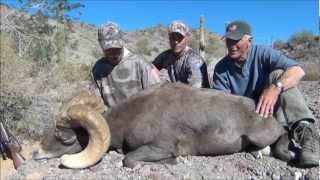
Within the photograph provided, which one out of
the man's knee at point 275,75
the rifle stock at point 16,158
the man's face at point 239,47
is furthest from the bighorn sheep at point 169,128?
the rifle stock at point 16,158

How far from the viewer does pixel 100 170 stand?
672cm

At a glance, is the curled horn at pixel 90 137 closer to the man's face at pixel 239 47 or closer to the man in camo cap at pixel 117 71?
the man in camo cap at pixel 117 71

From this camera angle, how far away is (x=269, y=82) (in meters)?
7.02

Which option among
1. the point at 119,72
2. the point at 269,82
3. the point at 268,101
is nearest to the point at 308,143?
the point at 268,101

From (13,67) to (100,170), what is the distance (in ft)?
33.1

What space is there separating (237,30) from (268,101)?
37.7 inches

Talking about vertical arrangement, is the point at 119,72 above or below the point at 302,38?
below

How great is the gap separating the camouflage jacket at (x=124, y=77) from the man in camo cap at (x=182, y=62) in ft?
1.48

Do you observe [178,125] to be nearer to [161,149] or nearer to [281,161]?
[161,149]

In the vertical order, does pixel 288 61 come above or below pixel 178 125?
above

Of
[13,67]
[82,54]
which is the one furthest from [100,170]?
[82,54]

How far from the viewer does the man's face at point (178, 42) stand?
27.5 ft

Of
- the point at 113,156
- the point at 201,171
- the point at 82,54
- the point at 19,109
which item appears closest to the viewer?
the point at 201,171

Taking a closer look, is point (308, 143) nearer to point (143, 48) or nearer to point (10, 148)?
point (10, 148)
